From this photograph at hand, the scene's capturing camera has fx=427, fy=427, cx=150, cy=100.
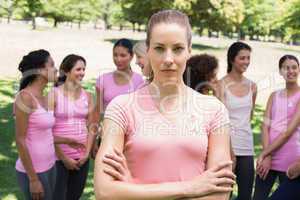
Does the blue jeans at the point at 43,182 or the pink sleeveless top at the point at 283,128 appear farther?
the pink sleeveless top at the point at 283,128

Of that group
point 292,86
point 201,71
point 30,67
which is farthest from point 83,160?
point 292,86

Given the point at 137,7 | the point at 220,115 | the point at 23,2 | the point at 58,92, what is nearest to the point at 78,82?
the point at 58,92

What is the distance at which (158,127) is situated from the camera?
1.64 metres

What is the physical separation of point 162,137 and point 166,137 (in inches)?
0.6

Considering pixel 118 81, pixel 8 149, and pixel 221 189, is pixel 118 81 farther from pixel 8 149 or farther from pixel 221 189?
pixel 8 149

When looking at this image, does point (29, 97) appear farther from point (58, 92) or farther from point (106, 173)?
point (106, 173)

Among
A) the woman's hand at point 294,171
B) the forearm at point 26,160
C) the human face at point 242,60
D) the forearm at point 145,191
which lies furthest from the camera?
the human face at point 242,60

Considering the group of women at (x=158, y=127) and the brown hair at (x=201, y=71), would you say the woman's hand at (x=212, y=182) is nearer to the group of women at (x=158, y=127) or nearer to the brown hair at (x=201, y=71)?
the group of women at (x=158, y=127)

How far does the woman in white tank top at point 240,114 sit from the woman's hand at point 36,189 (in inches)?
73.7

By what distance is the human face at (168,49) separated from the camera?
5.35 feet

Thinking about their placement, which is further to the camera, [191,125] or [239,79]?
[239,79]

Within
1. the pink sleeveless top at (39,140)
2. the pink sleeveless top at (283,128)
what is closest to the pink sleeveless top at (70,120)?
the pink sleeveless top at (39,140)

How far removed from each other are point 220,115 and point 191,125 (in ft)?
0.48

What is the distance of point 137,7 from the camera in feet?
102
